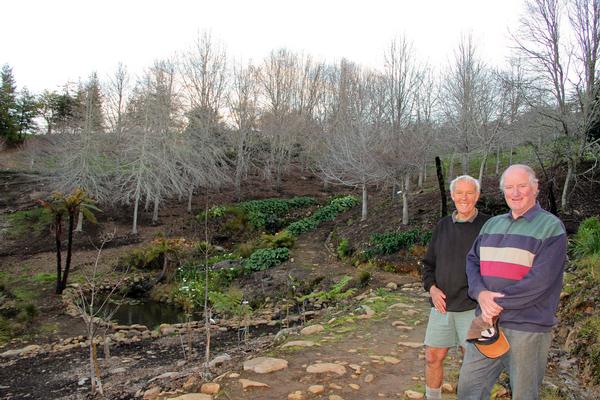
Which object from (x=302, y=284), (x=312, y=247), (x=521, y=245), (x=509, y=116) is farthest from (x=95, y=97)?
(x=521, y=245)

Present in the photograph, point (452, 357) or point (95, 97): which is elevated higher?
point (95, 97)

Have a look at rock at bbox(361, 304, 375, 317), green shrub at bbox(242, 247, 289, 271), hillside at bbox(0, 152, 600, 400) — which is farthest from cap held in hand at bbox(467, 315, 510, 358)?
green shrub at bbox(242, 247, 289, 271)

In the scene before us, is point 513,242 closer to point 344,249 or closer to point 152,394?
point 152,394

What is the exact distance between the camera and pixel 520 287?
222 centimetres

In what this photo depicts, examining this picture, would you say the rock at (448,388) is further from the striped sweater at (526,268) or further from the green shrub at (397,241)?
the green shrub at (397,241)

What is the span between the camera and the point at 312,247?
52.5ft

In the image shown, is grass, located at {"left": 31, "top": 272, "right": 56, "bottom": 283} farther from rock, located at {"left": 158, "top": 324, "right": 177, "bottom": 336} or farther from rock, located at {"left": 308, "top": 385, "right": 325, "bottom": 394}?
rock, located at {"left": 308, "top": 385, "right": 325, "bottom": 394}

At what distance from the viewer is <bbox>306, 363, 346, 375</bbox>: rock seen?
171 inches

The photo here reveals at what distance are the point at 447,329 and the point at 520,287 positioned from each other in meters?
0.96

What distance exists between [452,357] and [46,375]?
7300 millimetres

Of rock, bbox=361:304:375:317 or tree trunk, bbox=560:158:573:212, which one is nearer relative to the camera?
rock, bbox=361:304:375:317

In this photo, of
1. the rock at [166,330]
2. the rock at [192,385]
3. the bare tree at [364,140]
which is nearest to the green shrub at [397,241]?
the bare tree at [364,140]

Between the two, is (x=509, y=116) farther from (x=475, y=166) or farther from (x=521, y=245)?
(x=521, y=245)

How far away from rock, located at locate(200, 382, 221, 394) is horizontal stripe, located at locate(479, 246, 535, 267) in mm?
2850
